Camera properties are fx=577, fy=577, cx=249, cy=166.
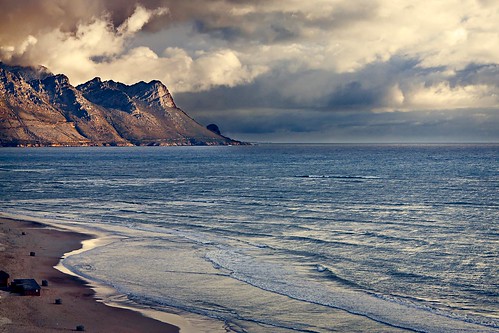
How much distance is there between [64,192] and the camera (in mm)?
104000

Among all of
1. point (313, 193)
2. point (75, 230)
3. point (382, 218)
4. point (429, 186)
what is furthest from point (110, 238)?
point (429, 186)

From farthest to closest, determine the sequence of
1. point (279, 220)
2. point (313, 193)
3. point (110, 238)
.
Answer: point (313, 193) < point (279, 220) < point (110, 238)

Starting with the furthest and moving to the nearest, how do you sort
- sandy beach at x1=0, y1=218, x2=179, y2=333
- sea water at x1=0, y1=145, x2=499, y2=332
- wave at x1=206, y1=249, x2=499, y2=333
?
sea water at x1=0, y1=145, x2=499, y2=332
wave at x1=206, y1=249, x2=499, y2=333
sandy beach at x1=0, y1=218, x2=179, y2=333

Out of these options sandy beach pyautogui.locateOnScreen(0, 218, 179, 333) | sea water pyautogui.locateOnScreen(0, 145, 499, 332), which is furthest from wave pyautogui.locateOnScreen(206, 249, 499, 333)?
sandy beach pyautogui.locateOnScreen(0, 218, 179, 333)

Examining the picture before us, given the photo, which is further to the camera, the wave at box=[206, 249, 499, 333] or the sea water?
the sea water

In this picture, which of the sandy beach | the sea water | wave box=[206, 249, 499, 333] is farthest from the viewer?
the sea water

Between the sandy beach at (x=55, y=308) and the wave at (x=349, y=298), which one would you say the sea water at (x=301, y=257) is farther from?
the sandy beach at (x=55, y=308)

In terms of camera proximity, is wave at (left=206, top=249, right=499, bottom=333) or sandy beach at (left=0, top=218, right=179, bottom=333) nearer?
sandy beach at (left=0, top=218, right=179, bottom=333)

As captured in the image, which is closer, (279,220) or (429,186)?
(279,220)

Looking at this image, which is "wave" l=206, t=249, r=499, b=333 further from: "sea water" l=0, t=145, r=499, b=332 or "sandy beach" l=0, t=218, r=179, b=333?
"sandy beach" l=0, t=218, r=179, b=333

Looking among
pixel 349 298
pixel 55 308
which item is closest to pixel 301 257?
pixel 349 298

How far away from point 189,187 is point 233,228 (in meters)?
53.5

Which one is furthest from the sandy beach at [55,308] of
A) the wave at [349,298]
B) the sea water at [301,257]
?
the wave at [349,298]

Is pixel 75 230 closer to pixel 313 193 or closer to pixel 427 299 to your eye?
pixel 427 299
